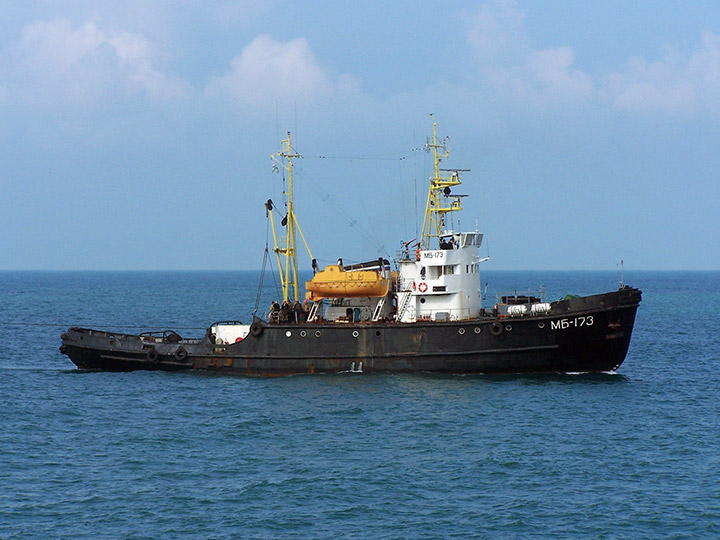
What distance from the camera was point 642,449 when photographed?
25.7 metres

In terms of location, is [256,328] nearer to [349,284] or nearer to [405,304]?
[349,284]

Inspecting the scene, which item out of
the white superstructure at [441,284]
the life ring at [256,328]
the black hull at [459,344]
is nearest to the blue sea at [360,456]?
the black hull at [459,344]

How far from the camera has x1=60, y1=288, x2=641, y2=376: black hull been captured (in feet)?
111

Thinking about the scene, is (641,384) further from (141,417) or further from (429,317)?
(141,417)

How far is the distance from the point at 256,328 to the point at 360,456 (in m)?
12.1

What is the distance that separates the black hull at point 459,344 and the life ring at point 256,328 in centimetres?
6

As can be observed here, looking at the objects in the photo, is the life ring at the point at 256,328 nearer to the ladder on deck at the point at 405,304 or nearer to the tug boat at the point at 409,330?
the tug boat at the point at 409,330

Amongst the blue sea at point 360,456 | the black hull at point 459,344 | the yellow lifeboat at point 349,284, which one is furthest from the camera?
the yellow lifeboat at point 349,284

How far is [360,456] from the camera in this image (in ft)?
82.3

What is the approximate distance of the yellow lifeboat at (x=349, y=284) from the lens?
120 feet

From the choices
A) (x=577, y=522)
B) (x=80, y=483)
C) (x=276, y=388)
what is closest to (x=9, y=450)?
(x=80, y=483)

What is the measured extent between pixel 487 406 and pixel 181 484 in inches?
482

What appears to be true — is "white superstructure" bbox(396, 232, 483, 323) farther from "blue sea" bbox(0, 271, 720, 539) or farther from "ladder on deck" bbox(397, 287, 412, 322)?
"blue sea" bbox(0, 271, 720, 539)

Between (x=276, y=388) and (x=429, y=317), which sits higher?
(x=429, y=317)
